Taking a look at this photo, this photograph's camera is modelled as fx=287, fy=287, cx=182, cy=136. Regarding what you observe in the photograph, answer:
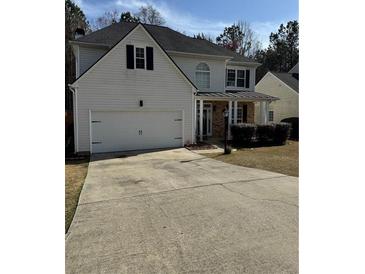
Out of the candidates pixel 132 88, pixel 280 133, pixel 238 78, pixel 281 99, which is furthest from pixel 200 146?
pixel 281 99

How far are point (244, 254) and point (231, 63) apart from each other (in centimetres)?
1779

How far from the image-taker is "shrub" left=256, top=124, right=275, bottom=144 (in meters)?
16.5

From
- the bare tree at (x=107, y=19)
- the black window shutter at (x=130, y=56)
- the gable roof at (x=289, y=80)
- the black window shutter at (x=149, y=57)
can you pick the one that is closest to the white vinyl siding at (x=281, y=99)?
the gable roof at (x=289, y=80)

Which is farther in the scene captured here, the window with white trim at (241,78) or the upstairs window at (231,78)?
the window with white trim at (241,78)

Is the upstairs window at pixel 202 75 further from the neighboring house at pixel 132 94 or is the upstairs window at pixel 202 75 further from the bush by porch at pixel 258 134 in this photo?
the bush by porch at pixel 258 134

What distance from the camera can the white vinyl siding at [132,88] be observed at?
13703 millimetres

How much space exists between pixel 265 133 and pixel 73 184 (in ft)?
39.1

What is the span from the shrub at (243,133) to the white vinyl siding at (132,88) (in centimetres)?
249

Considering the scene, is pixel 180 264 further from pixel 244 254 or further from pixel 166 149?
pixel 166 149

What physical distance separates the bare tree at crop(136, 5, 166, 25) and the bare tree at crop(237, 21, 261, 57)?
1260 cm

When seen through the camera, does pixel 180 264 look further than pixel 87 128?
No

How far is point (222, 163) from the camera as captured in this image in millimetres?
10898

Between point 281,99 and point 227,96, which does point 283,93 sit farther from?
point 227,96
